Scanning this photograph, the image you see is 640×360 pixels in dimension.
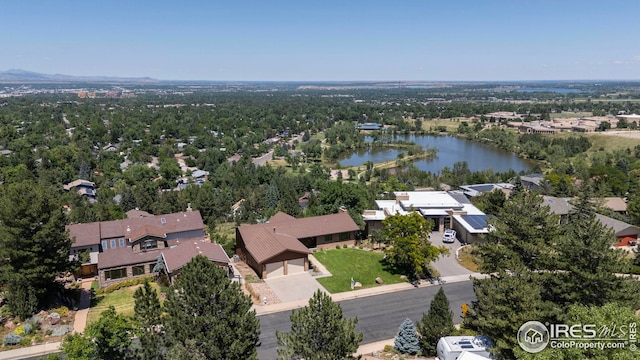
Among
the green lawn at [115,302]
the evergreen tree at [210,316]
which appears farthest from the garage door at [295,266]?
the evergreen tree at [210,316]

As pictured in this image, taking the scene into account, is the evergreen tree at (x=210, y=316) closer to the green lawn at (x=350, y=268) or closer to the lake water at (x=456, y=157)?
the green lawn at (x=350, y=268)

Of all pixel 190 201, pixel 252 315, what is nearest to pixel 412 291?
pixel 252 315

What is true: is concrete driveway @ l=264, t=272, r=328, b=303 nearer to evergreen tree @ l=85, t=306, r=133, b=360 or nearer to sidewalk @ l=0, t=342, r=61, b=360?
sidewalk @ l=0, t=342, r=61, b=360

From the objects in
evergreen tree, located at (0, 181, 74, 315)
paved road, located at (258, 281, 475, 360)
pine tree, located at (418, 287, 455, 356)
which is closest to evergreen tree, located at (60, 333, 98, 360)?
paved road, located at (258, 281, 475, 360)

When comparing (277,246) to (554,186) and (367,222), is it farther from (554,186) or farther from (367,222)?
(554,186)

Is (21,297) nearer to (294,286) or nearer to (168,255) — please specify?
(168,255)
